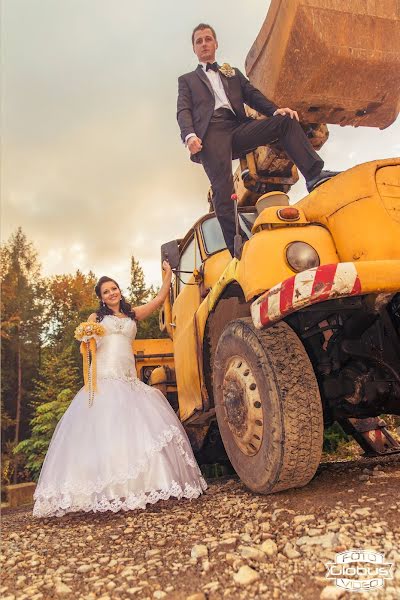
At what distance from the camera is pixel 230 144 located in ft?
11.5

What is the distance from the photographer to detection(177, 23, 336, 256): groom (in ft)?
10.8

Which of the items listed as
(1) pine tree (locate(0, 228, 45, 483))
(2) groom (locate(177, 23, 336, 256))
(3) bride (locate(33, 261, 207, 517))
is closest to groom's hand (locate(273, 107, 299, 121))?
(2) groom (locate(177, 23, 336, 256))

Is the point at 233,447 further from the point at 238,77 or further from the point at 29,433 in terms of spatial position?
the point at 29,433

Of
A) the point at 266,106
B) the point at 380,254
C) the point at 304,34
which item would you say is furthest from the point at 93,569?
the point at 304,34

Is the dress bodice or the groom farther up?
the groom

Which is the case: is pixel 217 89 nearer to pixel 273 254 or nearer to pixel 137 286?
pixel 273 254

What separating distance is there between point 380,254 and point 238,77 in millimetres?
2035

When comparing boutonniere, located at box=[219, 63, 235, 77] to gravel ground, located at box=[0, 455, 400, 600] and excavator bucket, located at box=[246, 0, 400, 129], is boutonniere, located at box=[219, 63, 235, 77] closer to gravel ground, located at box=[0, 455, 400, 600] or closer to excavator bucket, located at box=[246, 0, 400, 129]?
excavator bucket, located at box=[246, 0, 400, 129]

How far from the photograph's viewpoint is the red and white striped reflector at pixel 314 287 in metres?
2.06

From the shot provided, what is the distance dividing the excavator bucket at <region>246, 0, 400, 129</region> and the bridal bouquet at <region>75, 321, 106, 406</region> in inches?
89.2

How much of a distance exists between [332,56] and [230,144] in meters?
0.89

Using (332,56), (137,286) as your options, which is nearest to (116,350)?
(332,56)

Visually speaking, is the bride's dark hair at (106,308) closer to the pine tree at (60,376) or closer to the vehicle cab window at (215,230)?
the vehicle cab window at (215,230)

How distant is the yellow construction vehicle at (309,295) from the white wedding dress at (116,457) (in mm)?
364
